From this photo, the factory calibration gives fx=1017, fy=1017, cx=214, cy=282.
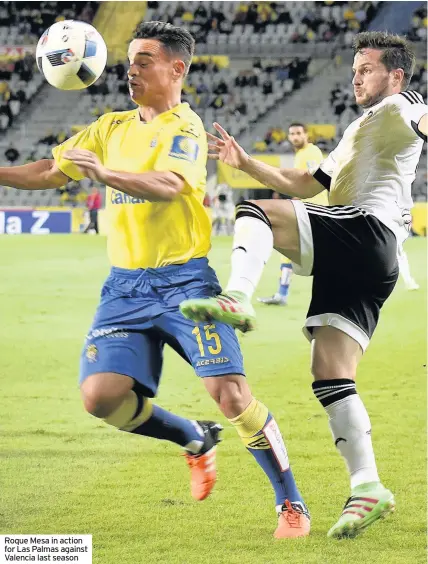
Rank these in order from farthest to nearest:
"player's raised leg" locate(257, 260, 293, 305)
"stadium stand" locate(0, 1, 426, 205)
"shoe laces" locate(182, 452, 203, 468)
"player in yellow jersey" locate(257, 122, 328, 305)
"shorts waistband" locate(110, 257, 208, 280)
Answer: "stadium stand" locate(0, 1, 426, 205) < "player's raised leg" locate(257, 260, 293, 305) < "player in yellow jersey" locate(257, 122, 328, 305) < "shoe laces" locate(182, 452, 203, 468) < "shorts waistband" locate(110, 257, 208, 280)

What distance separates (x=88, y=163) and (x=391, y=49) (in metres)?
1.45

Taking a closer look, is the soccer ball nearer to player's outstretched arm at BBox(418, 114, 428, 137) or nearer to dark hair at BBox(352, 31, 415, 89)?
dark hair at BBox(352, 31, 415, 89)

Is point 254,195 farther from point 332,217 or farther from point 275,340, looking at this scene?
point 332,217

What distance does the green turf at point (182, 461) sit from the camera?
4441 millimetres

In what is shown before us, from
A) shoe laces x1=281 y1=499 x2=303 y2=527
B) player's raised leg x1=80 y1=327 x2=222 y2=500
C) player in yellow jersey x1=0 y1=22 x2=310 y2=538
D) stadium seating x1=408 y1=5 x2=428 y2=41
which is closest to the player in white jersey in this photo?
shoe laces x1=281 y1=499 x2=303 y2=527

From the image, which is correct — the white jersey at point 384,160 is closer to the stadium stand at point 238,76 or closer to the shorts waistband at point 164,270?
the shorts waistband at point 164,270

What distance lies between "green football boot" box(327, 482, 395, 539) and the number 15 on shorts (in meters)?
0.84

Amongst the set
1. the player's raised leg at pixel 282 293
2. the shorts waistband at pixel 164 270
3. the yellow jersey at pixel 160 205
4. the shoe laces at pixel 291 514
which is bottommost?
the shoe laces at pixel 291 514

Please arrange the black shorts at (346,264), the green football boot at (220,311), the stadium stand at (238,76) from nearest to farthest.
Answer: the green football boot at (220,311)
the black shorts at (346,264)
the stadium stand at (238,76)

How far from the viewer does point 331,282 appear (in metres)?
4.30

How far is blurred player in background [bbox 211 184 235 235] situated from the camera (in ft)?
78.7

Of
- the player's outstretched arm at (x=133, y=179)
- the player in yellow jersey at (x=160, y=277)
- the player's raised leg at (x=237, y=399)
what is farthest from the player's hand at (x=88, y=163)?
the player's raised leg at (x=237, y=399)

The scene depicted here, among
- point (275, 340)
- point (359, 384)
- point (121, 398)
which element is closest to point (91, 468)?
point (121, 398)

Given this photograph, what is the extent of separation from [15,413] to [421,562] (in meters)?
4.04
